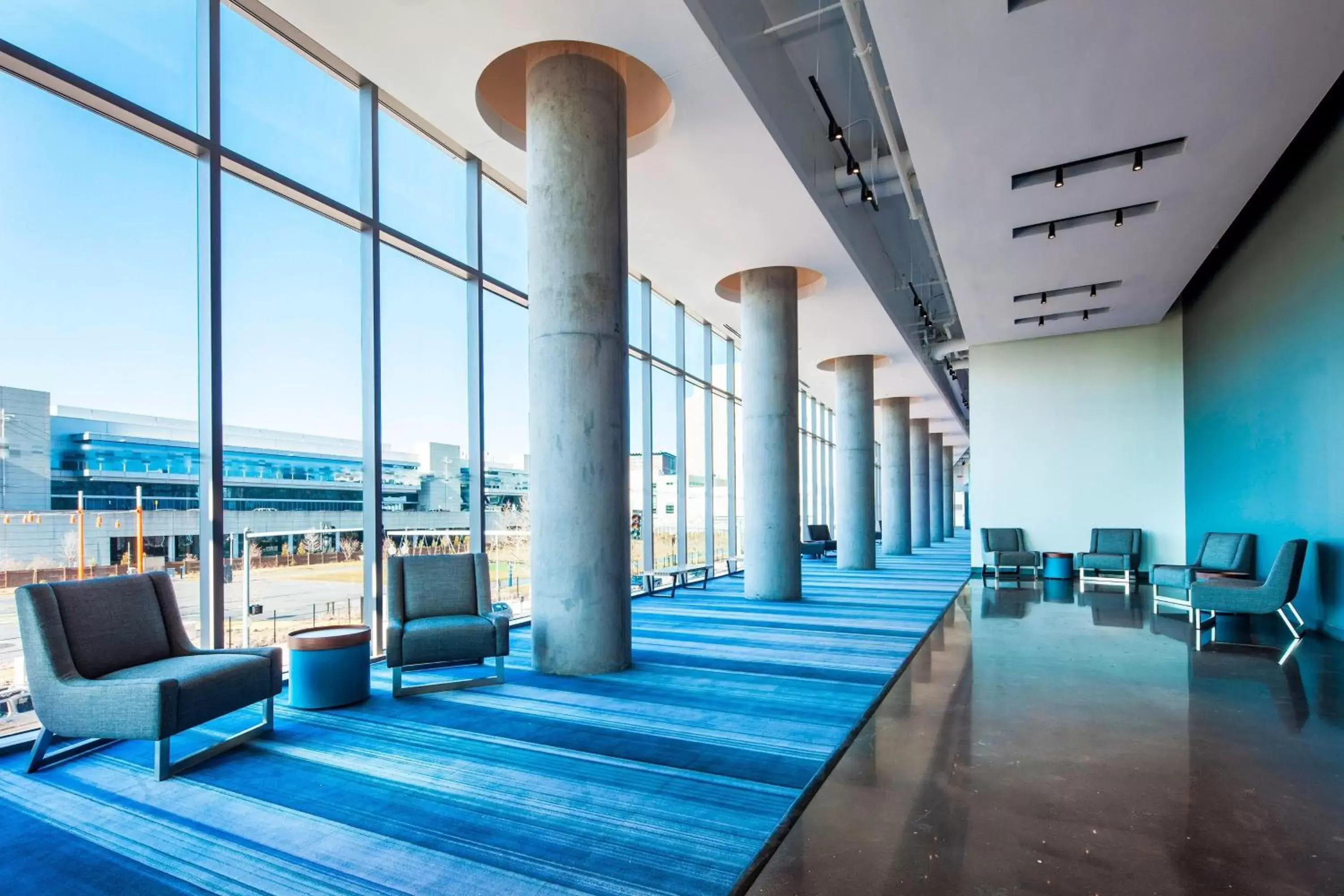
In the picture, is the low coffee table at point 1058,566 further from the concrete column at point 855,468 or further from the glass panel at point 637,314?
the glass panel at point 637,314

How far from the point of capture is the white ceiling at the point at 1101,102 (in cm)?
435

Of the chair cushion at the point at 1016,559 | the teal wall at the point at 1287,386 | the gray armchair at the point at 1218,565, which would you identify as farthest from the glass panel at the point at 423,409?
the chair cushion at the point at 1016,559

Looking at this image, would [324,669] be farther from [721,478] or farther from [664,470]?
[721,478]

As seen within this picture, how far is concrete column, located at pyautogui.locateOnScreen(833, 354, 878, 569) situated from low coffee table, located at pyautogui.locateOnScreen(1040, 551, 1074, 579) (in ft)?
9.47

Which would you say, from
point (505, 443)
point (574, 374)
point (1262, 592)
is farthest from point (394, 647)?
point (1262, 592)

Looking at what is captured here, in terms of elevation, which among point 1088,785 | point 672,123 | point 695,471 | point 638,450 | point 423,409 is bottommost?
point 1088,785

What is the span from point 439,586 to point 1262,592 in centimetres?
673

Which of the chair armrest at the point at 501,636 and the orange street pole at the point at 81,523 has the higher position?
the orange street pole at the point at 81,523

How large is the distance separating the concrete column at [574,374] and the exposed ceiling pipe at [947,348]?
11.0 meters

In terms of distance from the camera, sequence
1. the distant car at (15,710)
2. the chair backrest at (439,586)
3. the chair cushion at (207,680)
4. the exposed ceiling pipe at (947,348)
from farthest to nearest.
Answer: the exposed ceiling pipe at (947,348) → the chair backrest at (439,586) → the distant car at (15,710) → the chair cushion at (207,680)

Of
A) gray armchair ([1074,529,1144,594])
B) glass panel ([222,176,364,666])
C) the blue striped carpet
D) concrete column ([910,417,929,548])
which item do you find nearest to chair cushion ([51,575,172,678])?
the blue striped carpet

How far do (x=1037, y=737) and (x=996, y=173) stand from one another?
4.79 m

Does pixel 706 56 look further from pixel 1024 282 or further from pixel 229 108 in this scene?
pixel 1024 282

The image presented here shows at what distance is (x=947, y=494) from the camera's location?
3081 centimetres
